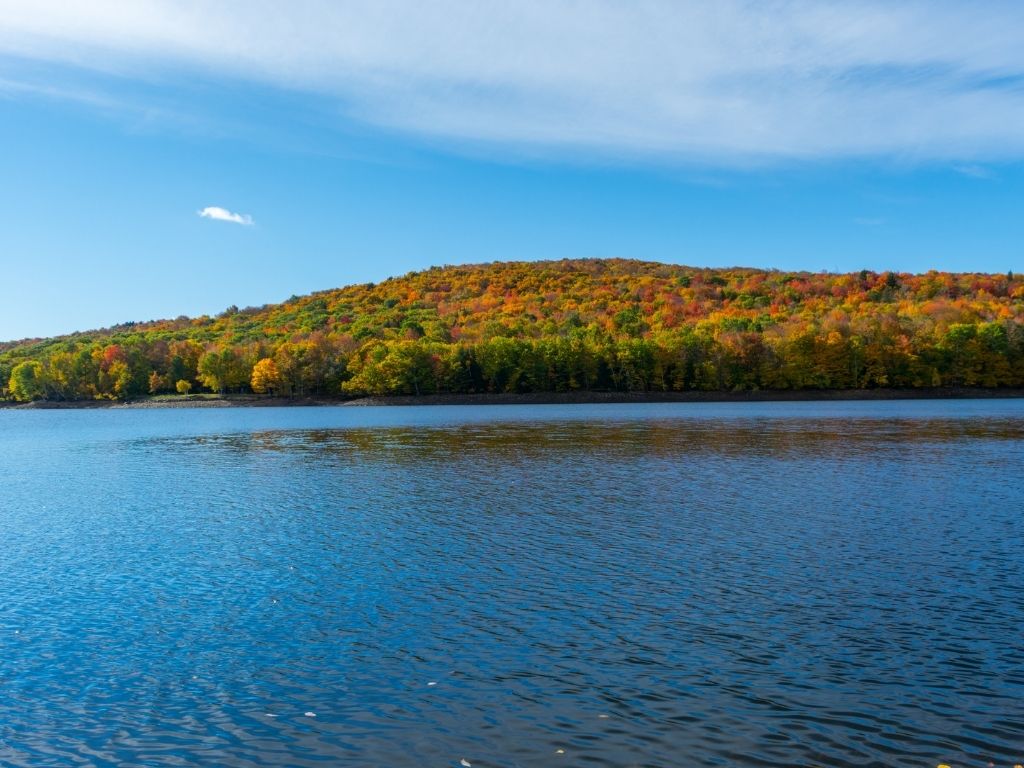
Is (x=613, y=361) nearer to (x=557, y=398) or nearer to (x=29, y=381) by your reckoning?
(x=557, y=398)

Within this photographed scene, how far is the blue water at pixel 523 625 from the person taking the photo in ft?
34.2

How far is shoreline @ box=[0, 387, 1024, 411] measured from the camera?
143 meters

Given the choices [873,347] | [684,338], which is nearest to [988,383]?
[873,347]

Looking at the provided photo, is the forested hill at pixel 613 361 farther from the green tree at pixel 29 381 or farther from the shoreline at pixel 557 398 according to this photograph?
the shoreline at pixel 557 398

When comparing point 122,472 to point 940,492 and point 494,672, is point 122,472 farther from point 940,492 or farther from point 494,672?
point 940,492

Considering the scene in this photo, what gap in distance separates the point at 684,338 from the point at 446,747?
14678 centimetres

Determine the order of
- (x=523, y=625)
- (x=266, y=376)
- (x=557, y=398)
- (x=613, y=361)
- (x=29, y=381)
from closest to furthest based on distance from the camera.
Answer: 1. (x=523, y=625)
2. (x=557, y=398)
3. (x=613, y=361)
4. (x=266, y=376)
5. (x=29, y=381)

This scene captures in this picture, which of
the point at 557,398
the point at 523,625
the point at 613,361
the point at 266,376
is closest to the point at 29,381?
the point at 266,376

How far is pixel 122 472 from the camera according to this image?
1756 inches

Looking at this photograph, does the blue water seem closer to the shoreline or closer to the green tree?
the shoreline

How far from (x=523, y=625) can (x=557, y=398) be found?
134988mm

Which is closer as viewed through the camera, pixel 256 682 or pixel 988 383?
pixel 256 682

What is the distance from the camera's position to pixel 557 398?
149750 mm

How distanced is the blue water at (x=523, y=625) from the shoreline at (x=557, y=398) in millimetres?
113335
